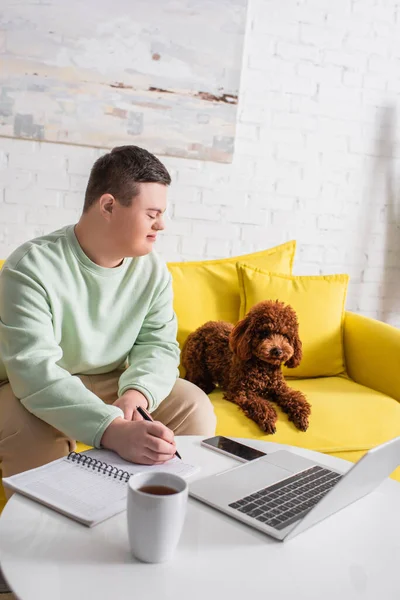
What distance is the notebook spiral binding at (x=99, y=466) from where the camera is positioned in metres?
1.03

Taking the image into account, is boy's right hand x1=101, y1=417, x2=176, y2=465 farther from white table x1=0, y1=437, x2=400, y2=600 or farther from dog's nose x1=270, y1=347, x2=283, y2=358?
dog's nose x1=270, y1=347, x2=283, y2=358

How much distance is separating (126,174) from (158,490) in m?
0.96

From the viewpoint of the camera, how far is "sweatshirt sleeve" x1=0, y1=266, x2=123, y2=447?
1.23 metres

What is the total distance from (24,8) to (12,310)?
4.82 feet

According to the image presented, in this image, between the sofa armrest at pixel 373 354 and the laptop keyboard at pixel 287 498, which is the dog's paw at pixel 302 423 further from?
the laptop keyboard at pixel 287 498

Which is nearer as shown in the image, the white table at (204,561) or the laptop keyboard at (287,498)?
the white table at (204,561)

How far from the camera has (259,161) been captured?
109 inches

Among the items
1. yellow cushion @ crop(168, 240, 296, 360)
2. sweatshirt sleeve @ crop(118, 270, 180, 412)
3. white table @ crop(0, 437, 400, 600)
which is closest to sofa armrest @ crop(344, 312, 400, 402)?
yellow cushion @ crop(168, 240, 296, 360)

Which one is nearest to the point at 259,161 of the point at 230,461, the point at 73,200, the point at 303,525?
the point at 73,200

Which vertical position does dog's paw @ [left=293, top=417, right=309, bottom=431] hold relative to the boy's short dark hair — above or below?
below

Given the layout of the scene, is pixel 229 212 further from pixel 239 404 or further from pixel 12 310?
pixel 12 310

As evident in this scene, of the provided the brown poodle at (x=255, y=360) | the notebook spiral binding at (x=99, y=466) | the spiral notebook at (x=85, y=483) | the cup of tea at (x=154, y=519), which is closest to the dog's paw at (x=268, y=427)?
the brown poodle at (x=255, y=360)

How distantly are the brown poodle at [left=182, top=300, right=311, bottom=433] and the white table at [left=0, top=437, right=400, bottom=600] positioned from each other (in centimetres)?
91

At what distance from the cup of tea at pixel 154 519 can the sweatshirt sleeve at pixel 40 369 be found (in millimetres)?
397
